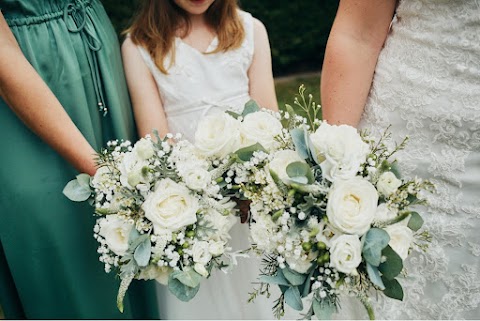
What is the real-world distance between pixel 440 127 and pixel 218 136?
0.74 meters

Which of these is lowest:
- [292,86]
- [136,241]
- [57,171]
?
[292,86]

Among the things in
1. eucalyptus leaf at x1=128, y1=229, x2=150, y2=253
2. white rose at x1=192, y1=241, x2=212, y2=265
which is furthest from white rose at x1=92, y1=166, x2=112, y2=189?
white rose at x1=192, y1=241, x2=212, y2=265

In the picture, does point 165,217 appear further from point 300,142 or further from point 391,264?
point 391,264

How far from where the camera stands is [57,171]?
2.49 m

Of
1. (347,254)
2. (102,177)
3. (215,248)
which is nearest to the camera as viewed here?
(347,254)

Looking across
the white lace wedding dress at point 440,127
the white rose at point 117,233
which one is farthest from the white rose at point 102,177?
the white lace wedding dress at point 440,127

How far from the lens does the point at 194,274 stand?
5.54 feet

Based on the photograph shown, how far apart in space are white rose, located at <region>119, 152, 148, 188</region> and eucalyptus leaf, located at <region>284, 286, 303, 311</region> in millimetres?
529

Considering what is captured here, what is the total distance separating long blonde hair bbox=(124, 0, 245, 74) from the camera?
9.31 ft

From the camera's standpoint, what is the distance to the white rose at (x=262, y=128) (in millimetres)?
1775

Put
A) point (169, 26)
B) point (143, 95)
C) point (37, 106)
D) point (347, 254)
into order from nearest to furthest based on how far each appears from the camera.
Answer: point (347, 254), point (37, 106), point (143, 95), point (169, 26)

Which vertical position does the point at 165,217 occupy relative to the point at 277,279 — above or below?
above

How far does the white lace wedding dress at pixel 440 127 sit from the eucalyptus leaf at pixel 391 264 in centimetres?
44

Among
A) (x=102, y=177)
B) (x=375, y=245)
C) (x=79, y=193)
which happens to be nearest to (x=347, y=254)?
(x=375, y=245)
